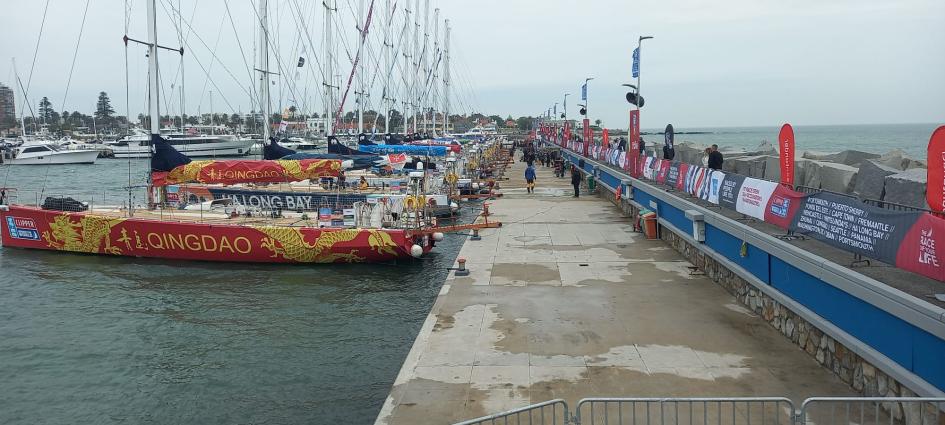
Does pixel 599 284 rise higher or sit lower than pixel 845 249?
lower

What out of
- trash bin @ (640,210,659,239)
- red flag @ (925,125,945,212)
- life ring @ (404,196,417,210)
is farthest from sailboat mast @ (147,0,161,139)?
red flag @ (925,125,945,212)

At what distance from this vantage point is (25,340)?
13984mm

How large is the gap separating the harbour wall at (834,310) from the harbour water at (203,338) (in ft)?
20.5

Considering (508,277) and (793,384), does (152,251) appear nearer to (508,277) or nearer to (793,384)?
(508,277)

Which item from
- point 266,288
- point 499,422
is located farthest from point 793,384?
point 266,288

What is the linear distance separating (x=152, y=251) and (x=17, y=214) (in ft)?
20.7

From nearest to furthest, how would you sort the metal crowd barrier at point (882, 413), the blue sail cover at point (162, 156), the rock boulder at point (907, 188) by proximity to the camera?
1. the metal crowd barrier at point (882, 413)
2. the rock boulder at point (907, 188)
3. the blue sail cover at point (162, 156)

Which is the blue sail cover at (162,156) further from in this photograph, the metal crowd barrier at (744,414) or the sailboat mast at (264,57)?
the metal crowd barrier at (744,414)

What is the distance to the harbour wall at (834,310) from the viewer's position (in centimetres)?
709

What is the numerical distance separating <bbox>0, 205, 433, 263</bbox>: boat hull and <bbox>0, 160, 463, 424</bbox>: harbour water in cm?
39

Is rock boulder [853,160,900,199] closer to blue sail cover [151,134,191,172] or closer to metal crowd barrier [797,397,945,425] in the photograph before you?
metal crowd barrier [797,397,945,425]

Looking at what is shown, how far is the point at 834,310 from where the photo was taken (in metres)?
9.02

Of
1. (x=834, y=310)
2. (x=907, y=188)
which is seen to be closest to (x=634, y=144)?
(x=907, y=188)

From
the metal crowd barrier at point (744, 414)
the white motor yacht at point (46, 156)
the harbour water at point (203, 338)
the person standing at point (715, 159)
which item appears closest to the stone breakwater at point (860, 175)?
the person standing at point (715, 159)
